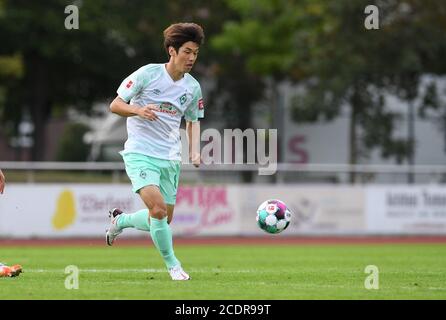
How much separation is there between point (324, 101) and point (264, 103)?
9.90 metres

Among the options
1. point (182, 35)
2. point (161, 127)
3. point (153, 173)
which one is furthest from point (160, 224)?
point (182, 35)

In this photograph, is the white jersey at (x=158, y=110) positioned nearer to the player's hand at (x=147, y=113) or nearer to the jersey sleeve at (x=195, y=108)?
the jersey sleeve at (x=195, y=108)

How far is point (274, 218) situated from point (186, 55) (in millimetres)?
2257

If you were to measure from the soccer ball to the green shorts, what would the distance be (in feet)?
4.45

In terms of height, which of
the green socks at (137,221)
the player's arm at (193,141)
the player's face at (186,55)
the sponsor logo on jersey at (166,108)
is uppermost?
the player's face at (186,55)

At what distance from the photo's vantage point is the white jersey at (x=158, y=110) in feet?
34.0

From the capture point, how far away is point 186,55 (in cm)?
1037

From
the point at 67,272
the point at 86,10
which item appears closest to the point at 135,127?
the point at 67,272

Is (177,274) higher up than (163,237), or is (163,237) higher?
(163,237)

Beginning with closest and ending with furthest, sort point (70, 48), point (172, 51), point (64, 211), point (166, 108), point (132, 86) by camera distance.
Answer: point (132, 86) < point (172, 51) < point (166, 108) < point (64, 211) < point (70, 48)

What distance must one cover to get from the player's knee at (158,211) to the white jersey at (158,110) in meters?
0.53

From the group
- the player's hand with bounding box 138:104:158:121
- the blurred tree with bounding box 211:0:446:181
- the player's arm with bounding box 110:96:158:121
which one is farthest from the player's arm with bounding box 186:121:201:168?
the blurred tree with bounding box 211:0:446:181

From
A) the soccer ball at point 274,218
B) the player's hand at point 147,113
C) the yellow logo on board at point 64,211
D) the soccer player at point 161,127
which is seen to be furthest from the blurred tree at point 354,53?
the player's hand at point 147,113

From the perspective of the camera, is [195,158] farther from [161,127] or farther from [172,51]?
[172,51]
